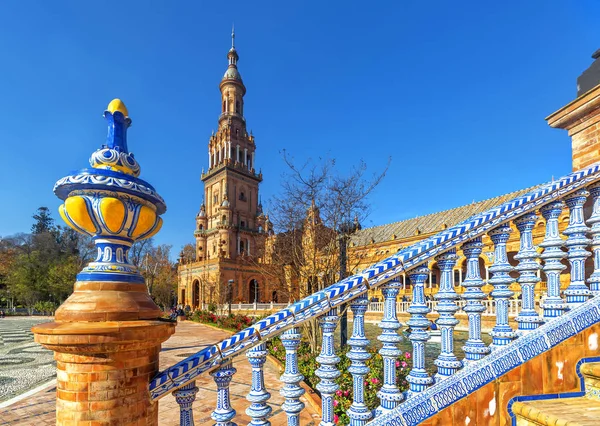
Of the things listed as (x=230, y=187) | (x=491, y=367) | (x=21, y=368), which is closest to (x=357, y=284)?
(x=491, y=367)

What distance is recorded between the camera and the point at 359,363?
205cm

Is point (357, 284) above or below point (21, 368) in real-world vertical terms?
above

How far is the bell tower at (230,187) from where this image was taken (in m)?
39.4

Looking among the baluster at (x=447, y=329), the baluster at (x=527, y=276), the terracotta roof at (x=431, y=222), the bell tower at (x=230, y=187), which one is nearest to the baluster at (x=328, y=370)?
the baluster at (x=447, y=329)

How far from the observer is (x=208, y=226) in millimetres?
42812

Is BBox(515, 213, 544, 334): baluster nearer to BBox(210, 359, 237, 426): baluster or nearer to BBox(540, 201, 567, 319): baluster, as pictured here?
BBox(540, 201, 567, 319): baluster

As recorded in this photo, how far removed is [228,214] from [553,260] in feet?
126

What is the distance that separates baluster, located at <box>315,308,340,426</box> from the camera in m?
2.01

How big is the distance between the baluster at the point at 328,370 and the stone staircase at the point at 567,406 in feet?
3.76

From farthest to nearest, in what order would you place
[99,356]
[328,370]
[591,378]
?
[591,378]
[328,370]
[99,356]

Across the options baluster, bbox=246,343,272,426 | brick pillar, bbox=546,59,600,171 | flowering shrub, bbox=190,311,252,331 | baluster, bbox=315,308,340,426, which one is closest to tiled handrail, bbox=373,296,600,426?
baluster, bbox=315,308,340,426

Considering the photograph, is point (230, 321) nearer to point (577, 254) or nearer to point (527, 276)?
point (527, 276)

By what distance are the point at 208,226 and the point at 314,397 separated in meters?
40.1

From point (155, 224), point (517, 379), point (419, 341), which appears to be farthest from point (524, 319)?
point (155, 224)
